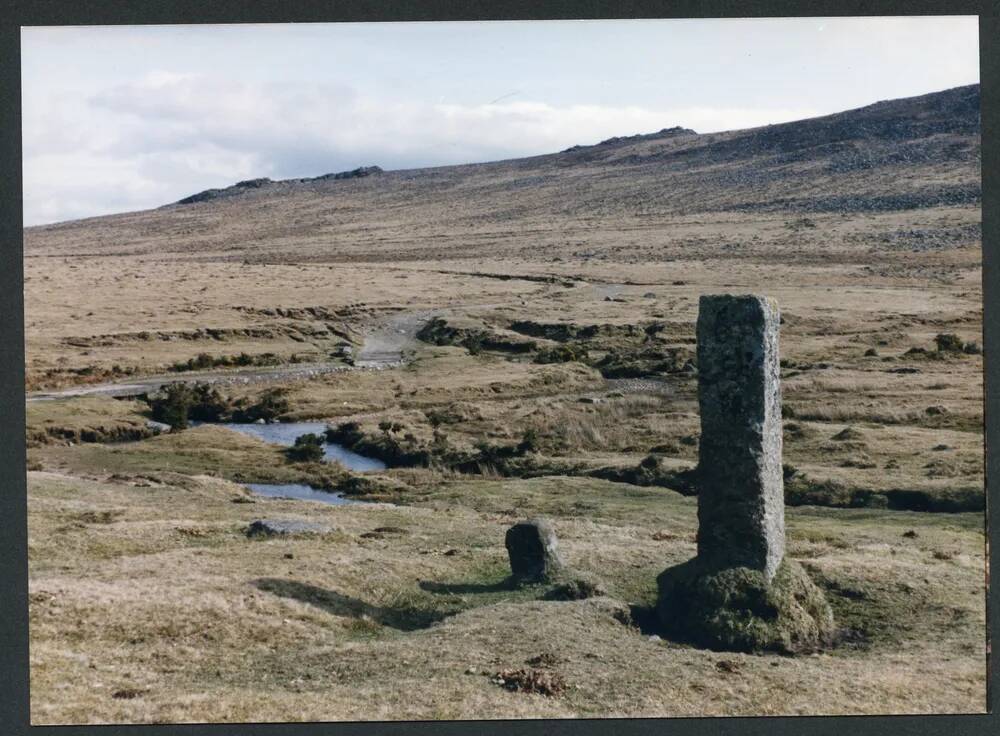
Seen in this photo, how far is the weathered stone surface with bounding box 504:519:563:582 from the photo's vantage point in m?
23.1

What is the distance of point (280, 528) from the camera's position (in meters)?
26.2

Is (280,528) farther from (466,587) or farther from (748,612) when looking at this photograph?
(748,612)

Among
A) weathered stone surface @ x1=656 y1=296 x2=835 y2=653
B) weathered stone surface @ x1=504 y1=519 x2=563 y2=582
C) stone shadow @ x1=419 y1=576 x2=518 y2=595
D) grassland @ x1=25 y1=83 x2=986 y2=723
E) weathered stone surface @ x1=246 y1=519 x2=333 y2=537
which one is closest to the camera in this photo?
grassland @ x1=25 y1=83 x2=986 y2=723

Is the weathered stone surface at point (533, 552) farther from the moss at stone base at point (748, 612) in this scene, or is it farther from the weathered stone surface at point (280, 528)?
the weathered stone surface at point (280, 528)

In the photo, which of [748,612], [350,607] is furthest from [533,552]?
[748,612]

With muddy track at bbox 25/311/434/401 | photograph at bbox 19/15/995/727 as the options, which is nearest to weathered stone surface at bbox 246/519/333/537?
photograph at bbox 19/15/995/727

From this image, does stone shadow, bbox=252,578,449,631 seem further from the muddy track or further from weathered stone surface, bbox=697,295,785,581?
the muddy track

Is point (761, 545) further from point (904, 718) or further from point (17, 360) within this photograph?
point (17, 360)

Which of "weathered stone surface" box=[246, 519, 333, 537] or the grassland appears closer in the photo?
the grassland

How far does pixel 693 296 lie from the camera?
98875 mm

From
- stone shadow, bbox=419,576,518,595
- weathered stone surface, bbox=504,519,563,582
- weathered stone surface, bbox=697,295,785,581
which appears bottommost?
stone shadow, bbox=419,576,518,595

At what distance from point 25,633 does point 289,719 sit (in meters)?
4.98

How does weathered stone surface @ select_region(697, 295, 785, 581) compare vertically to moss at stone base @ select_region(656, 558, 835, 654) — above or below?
above

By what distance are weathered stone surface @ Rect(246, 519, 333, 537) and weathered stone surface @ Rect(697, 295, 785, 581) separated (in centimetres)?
1053
